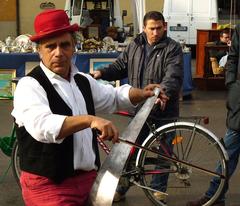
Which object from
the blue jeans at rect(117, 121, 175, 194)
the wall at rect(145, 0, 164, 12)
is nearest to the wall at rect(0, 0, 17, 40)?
the wall at rect(145, 0, 164, 12)

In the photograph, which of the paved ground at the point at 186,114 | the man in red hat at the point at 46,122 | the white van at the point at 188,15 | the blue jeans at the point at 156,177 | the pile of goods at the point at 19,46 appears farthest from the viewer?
the white van at the point at 188,15

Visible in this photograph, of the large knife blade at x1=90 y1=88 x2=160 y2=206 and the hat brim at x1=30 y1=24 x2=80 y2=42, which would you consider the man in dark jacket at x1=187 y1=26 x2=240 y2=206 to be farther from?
the hat brim at x1=30 y1=24 x2=80 y2=42

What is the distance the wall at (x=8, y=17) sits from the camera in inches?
974

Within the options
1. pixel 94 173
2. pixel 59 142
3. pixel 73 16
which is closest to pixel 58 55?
pixel 59 142

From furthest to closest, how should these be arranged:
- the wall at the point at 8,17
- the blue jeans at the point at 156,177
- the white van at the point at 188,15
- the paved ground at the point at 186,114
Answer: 1. the wall at the point at 8,17
2. the white van at the point at 188,15
3. the paved ground at the point at 186,114
4. the blue jeans at the point at 156,177

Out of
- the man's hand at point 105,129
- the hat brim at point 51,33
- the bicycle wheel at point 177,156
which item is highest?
the hat brim at point 51,33

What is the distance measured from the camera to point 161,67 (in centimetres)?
460

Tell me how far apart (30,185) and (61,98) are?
17.1 inches

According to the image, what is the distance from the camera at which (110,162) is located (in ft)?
7.64

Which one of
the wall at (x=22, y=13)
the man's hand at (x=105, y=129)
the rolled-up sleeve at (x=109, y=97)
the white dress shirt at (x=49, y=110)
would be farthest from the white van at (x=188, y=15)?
the man's hand at (x=105, y=129)

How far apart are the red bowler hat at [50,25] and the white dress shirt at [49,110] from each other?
0.17 m

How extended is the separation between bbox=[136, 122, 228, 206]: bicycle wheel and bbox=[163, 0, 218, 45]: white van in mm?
13511

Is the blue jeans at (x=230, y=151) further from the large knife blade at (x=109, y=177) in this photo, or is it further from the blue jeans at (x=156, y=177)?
the large knife blade at (x=109, y=177)

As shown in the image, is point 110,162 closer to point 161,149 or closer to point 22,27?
point 161,149
